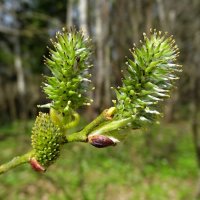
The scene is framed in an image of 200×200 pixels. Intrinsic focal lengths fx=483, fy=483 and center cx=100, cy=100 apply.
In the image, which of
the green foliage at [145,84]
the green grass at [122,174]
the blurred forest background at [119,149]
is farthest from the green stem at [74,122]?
the green grass at [122,174]

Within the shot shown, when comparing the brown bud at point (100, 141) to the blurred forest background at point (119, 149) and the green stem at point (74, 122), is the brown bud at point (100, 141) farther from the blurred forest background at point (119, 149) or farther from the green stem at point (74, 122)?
the blurred forest background at point (119, 149)

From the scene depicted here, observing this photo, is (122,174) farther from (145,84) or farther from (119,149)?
(145,84)

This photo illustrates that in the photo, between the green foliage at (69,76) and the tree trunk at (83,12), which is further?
the tree trunk at (83,12)

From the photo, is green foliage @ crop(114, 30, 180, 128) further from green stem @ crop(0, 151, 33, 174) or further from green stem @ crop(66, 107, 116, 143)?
green stem @ crop(0, 151, 33, 174)

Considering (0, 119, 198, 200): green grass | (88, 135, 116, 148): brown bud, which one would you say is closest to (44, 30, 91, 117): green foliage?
(88, 135, 116, 148): brown bud

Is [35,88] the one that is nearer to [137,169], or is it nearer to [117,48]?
[117,48]

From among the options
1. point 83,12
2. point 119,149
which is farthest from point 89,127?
point 83,12

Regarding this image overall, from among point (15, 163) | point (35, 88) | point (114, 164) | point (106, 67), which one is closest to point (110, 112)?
point (15, 163)
